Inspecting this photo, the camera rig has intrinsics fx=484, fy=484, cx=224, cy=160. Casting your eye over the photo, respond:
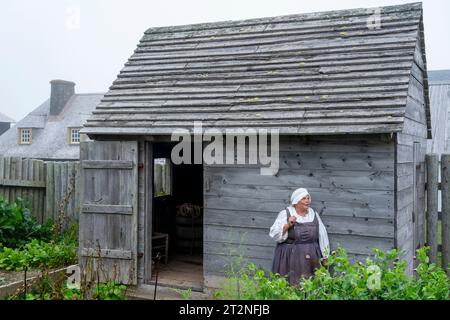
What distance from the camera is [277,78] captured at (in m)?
7.81

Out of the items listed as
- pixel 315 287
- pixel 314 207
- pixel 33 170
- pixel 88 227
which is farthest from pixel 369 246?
pixel 33 170

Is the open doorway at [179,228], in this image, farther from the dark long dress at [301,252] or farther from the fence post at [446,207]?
the fence post at [446,207]

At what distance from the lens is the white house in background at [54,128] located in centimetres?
3256

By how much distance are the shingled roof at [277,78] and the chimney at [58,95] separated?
28.8m

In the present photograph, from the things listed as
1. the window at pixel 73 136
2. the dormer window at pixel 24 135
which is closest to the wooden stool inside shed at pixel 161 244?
the window at pixel 73 136

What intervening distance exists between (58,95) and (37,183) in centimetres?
2679

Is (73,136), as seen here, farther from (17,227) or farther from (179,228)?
(179,228)

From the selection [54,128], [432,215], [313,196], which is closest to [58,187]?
[313,196]

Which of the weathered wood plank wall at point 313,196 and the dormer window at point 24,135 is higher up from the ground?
the dormer window at point 24,135

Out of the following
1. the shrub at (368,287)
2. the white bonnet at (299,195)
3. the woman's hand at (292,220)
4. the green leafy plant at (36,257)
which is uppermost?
the white bonnet at (299,195)

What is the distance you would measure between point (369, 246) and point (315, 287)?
11.3ft

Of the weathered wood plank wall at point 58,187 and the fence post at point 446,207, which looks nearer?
the fence post at point 446,207

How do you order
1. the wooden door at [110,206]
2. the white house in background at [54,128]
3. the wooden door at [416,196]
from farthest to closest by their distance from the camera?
the white house in background at [54,128]
the wooden door at [416,196]
the wooden door at [110,206]

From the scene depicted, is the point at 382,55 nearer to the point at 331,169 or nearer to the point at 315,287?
the point at 331,169
